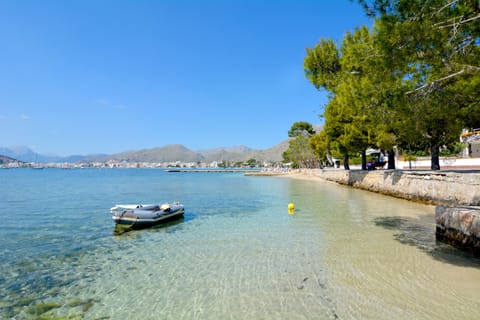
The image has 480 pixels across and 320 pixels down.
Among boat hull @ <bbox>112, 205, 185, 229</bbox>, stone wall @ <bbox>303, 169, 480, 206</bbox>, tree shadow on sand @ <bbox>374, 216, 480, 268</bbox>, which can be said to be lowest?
tree shadow on sand @ <bbox>374, 216, 480, 268</bbox>

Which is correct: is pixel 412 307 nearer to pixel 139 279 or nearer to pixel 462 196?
pixel 139 279

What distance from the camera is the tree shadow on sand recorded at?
21.3 ft

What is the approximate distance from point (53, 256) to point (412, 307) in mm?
8451

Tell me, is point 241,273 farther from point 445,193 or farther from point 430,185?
point 430,185

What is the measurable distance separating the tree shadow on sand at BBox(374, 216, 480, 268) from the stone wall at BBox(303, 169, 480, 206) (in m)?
2.35

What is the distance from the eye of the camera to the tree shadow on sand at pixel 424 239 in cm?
650

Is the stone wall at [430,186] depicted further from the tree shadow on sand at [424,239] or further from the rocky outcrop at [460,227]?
the rocky outcrop at [460,227]

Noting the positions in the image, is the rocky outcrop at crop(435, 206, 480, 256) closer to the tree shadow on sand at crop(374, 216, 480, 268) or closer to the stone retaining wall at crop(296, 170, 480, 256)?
the stone retaining wall at crop(296, 170, 480, 256)

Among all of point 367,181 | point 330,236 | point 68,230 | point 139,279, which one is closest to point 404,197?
point 367,181

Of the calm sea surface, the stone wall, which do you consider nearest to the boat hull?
the calm sea surface

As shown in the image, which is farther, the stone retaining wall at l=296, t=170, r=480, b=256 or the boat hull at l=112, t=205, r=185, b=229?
the boat hull at l=112, t=205, r=185, b=229

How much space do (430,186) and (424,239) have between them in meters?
8.56

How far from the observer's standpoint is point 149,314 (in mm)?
4395

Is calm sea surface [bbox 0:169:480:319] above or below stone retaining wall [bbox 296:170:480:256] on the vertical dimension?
below
